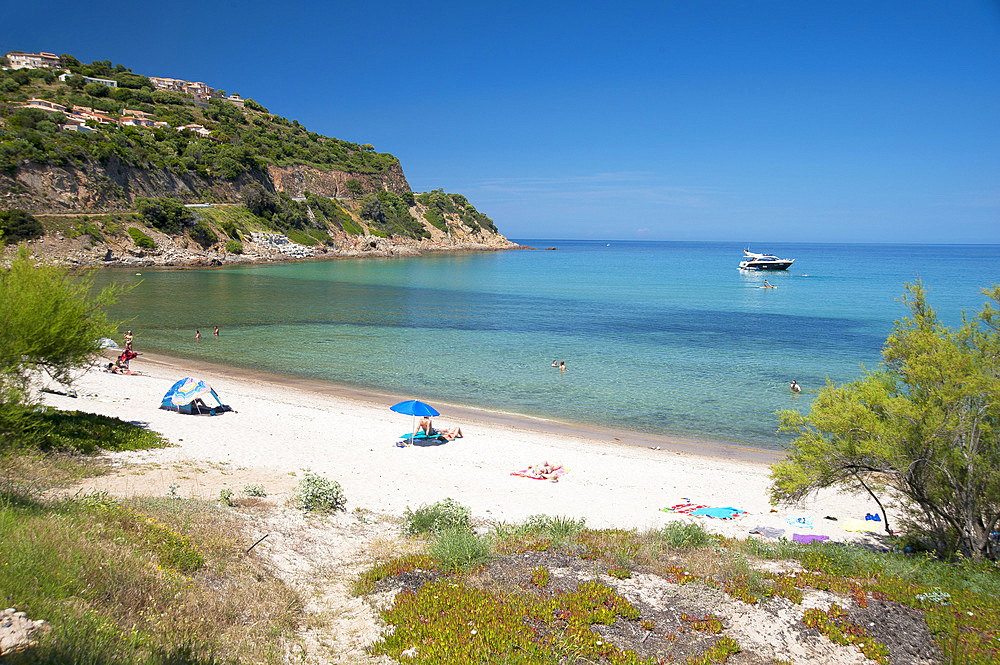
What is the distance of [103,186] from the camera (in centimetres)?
6588

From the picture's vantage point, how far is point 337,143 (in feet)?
458

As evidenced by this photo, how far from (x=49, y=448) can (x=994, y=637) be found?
14.1 m

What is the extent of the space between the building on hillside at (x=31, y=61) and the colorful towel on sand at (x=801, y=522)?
135m

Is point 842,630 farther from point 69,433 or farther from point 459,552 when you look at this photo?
point 69,433

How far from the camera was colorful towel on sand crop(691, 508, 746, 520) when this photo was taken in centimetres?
1156

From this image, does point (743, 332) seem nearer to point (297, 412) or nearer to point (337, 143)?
point (297, 412)

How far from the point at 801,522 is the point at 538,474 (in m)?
5.65

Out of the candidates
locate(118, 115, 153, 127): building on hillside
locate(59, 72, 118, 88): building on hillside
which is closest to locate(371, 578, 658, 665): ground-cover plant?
locate(118, 115, 153, 127): building on hillside

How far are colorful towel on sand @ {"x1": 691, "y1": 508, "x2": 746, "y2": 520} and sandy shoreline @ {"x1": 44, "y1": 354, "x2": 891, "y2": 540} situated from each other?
189 mm

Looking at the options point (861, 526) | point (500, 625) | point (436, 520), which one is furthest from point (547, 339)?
point (500, 625)

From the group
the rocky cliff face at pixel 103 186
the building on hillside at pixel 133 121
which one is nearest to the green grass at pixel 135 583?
the rocky cliff face at pixel 103 186

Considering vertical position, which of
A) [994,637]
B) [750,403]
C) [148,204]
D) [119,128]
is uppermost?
[119,128]

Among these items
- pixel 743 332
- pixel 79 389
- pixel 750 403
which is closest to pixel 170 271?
pixel 79 389

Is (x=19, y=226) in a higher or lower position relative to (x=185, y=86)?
lower
